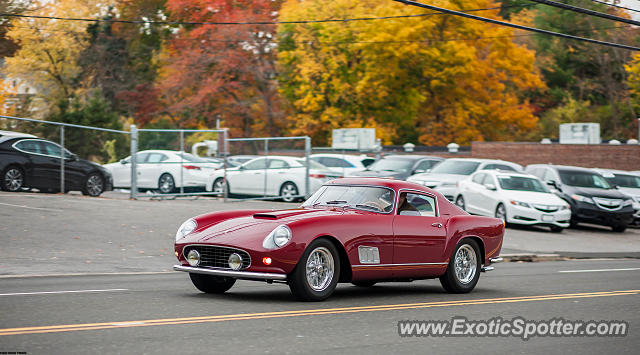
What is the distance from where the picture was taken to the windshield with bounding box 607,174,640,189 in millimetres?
30656

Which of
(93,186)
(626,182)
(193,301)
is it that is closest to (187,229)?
(193,301)

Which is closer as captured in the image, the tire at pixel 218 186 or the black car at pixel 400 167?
the tire at pixel 218 186

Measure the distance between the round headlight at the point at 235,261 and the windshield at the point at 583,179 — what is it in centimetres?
2059

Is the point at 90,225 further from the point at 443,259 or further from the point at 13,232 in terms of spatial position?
the point at 443,259

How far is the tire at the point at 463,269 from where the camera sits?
11555mm

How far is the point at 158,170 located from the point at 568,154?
26751mm

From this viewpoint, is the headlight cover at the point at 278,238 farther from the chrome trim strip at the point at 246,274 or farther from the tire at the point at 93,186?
the tire at the point at 93,186

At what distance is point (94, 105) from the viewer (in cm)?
4422

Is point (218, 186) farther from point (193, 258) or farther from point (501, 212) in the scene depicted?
point (193, 258)

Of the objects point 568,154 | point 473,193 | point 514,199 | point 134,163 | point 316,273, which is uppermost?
point 568,154

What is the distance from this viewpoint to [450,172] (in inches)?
1137

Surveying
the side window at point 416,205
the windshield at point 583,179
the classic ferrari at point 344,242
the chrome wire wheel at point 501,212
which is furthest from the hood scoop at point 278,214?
the windshield at point 583,179

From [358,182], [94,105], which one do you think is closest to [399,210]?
[358,182]

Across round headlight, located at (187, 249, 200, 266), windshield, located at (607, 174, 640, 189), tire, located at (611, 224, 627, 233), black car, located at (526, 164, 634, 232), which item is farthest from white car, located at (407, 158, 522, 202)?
round headlight, located at (187, 249, 200, 266)
